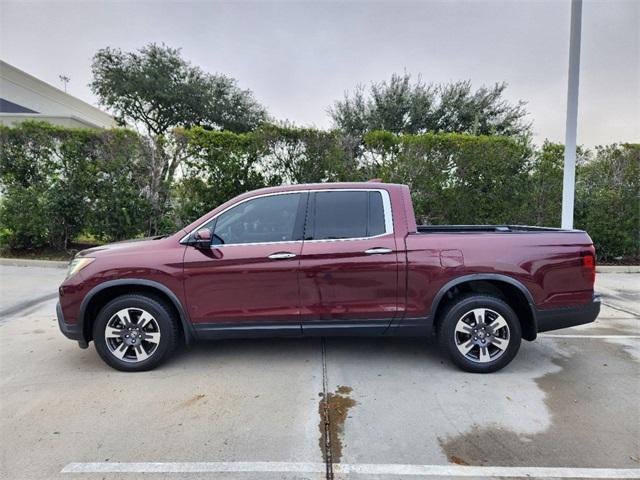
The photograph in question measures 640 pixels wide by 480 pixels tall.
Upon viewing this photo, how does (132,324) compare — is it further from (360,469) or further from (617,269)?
(617,269)

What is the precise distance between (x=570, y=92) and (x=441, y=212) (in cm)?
338

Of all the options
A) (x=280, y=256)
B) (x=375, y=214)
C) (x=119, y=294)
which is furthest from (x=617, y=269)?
(x=119, y=294)

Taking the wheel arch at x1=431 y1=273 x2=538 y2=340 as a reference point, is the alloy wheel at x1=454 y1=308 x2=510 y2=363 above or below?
below

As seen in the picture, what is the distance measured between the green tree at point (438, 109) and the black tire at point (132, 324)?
17.2 meters

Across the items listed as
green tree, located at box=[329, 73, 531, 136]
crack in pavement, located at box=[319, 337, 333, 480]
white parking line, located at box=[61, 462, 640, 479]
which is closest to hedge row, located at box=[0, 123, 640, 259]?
crack in pavement, located at box=[319, 337, 333, 480]

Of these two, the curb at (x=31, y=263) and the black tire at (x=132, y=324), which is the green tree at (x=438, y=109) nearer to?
the curb at (x=31, y=263)

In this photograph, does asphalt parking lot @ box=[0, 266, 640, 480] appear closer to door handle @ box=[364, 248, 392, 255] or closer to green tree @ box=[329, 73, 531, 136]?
door handle @ box=[364, 248, 392, 255]

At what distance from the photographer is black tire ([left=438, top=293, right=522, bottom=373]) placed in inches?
136

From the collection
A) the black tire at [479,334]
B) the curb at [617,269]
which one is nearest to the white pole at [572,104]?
the curb at [617,269]

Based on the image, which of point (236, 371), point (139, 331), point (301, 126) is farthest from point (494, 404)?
point (301, 126)

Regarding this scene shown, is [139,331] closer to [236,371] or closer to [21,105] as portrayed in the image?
[236,371]

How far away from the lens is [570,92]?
6.66 metres

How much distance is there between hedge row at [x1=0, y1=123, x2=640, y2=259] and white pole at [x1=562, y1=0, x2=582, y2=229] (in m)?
1.96

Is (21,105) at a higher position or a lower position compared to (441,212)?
higher
